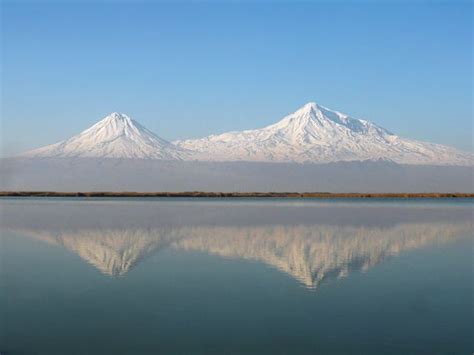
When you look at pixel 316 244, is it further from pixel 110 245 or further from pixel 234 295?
pixel 234 295

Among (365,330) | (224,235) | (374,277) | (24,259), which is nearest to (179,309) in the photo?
(365,330)

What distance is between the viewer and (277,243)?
24.1 metres

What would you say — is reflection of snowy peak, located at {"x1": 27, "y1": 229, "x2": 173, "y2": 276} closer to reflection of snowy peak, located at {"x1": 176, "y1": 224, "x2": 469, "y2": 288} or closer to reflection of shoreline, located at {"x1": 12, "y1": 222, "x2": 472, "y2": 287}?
reflection of shoreline, located at {"x1": 12, "y1": 222, "x2": 472, "y2": 287}

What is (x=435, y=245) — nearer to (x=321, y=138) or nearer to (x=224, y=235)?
(x=224, y=235)

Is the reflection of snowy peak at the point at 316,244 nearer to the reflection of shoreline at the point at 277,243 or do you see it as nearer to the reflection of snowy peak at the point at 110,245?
the reflection of shoreline at the point at 277,243

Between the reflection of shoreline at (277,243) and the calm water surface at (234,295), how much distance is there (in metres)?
0.08

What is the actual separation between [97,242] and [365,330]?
601 inches

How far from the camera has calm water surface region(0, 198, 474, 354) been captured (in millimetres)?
10078

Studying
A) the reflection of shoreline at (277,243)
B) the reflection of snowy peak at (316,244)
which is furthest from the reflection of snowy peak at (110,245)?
the reflection of snowy peak at (316,244)

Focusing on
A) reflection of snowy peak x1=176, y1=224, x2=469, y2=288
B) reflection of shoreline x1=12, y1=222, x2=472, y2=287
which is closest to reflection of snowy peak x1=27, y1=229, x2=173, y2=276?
reflection of shoreline x1=12, y1=222, x2=472, y2=287

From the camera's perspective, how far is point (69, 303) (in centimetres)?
1277

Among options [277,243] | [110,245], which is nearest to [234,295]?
[110,245]

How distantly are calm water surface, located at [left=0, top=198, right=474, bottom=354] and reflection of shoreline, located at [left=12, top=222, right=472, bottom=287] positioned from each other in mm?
75

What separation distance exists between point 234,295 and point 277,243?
413 inches
